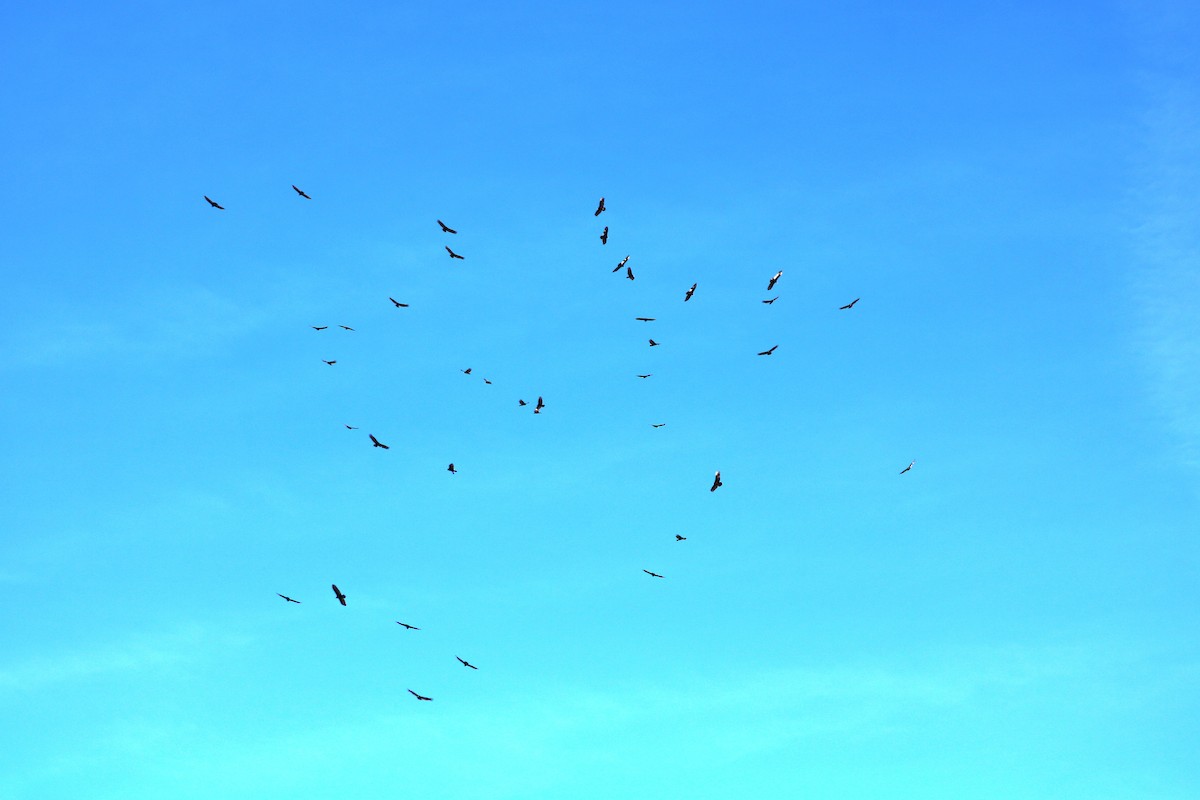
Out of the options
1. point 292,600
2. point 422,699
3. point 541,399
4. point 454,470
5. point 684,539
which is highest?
point 541,399

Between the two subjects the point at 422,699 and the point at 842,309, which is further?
the point at 842,309

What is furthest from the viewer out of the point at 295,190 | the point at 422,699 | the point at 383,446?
the point at 383,446

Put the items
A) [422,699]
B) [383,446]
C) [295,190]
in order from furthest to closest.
Answer: [383,446]
[295,190]
[422,699]

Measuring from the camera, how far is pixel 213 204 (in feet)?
270

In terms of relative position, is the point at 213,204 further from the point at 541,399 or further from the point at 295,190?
the point at 541,399

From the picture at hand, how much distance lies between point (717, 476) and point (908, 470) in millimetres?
12250

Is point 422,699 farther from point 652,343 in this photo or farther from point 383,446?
point 652,343

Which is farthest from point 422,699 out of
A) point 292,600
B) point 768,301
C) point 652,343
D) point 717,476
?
point 768,301

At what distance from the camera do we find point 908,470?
79.8m

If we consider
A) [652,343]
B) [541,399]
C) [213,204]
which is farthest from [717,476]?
[213,204]

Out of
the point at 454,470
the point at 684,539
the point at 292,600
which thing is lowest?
the point at 292,600

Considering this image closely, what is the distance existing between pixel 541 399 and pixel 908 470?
26011mm

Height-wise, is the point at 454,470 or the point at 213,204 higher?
the point at 213,204

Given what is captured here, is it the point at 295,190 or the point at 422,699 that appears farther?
the point at 295,190
